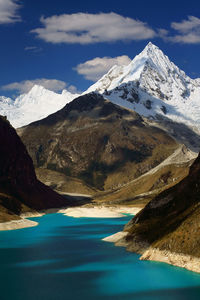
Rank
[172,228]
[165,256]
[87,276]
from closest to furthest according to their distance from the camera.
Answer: [87,276], [165,256], [172,228]

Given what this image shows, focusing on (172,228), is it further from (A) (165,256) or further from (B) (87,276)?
(B) (87,276)

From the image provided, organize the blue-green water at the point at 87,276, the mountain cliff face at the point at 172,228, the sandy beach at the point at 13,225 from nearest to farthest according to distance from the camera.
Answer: the blue-green water at the point at 87,276 → the mountain cliff face at the point at 172,228 → the sandy beach at the point at 13,225

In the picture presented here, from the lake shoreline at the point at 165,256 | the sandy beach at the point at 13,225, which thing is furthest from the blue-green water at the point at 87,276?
the sandy beach at the point at 13,225

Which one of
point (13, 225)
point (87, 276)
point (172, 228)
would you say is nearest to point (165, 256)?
point (172, 228)

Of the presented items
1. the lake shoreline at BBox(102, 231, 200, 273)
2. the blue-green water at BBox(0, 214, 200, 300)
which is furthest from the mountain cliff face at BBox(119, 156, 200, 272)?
the blue-green water at BBox(0, 214, 200, 300)

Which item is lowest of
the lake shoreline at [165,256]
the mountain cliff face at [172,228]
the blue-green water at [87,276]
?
the blue-green water at [87,276]

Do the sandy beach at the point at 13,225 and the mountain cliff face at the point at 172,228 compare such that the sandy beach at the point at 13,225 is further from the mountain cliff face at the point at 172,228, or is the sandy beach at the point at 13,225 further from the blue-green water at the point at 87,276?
the mountain cliff face at the point at 172,228
